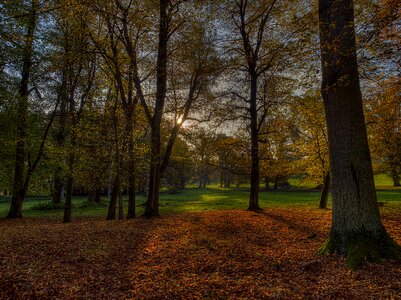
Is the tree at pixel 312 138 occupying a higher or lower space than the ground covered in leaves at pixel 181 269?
higher

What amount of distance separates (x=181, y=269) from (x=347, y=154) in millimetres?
4137

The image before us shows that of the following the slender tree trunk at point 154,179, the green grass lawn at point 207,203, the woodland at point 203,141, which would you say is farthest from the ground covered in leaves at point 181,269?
the green grass lawn at point 207,203

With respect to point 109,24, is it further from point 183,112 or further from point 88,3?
point 183,112

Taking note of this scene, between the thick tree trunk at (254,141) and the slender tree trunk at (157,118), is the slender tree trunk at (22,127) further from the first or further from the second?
the thick tree trunk at (254,141)

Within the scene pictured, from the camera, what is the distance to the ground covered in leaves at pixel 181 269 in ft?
12.7

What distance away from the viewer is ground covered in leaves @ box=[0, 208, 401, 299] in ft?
12.7

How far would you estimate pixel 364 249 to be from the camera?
4863mm

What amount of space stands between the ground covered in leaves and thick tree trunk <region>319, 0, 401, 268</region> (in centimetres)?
50

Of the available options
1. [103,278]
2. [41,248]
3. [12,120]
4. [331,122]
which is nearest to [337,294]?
[331,122]

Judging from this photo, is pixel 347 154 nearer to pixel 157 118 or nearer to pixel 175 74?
pixel 157 118

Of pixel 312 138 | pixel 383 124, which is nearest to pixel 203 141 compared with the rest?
pixel 312 138

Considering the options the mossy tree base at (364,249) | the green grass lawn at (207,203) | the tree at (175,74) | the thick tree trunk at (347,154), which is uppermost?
the tree at (175,74)

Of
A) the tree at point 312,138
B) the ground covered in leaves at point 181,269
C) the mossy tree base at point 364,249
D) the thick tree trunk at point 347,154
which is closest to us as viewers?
the ground covered in leaves at point 181,269

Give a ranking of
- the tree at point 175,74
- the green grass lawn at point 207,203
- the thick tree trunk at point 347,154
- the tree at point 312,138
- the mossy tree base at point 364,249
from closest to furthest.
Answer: the mossy tree base at point 364,249 → the thick tree trunk at point 347,154 → the tree at point 175,74 → the tree at point 312,138 → the green grass lawn at point 207,203
